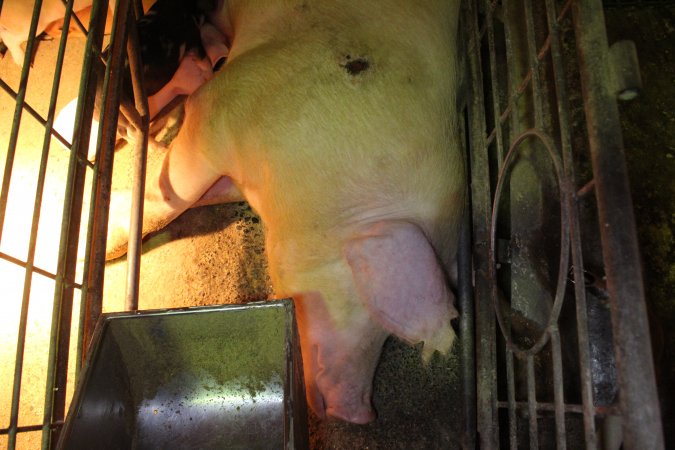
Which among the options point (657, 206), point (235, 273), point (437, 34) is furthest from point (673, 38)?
point (235, 273)

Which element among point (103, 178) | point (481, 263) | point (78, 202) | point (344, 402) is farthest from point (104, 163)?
point (481, 263)

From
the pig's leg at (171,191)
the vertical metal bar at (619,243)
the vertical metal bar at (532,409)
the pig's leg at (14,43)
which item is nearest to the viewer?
the vertical metal bar at (619,243)

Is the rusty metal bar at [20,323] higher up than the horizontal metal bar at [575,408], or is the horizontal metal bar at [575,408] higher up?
the rusty metal bar at [20,323]

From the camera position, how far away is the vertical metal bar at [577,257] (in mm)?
1107

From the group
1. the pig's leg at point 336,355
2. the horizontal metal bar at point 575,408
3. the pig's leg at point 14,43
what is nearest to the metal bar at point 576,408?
the horizontal metal bar at point 575,408

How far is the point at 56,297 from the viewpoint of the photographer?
4.95 feet

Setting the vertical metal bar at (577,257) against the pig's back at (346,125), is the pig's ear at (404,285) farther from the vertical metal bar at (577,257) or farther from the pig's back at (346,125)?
the vertical metal bar at (577,257)

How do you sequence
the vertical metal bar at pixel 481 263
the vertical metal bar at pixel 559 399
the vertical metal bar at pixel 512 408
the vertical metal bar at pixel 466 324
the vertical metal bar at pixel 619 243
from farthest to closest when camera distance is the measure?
the vertical metal bar at pixel 466 324, the vertical metal bar at pixel 481 263, the vertical metal bar at pixel 512 408, the vertical metal bar at pixel 559 399, the vertical metal bar at pixel 619 243

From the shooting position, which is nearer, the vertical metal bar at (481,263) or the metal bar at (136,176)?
the vertical metal bar at (481,263)

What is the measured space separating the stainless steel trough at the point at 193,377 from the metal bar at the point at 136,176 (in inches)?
20.3

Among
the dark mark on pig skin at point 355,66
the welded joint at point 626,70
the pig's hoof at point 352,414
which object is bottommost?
the pig's hoof at point 352,414

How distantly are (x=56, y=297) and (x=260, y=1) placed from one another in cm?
131

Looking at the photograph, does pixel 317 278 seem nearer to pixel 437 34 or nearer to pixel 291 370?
pixel 291 370

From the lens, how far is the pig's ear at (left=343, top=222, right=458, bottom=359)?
1604 mm
